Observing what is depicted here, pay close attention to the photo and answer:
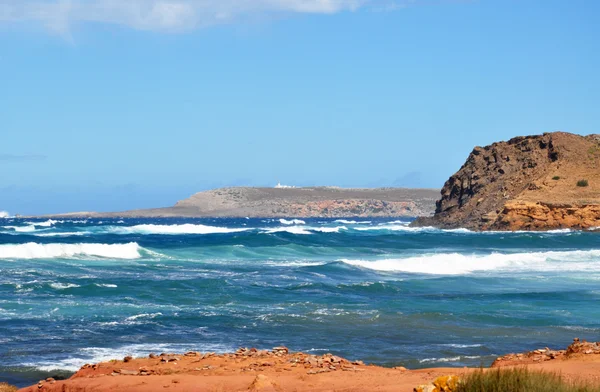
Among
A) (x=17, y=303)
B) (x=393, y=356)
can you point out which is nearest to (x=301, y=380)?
(x=393, y=356)

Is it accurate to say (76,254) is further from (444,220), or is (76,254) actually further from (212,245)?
(444,220)

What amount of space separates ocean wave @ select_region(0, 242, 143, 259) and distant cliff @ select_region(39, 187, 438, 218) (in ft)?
361

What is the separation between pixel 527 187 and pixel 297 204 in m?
92.0

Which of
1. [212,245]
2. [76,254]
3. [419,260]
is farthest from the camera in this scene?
[212,245]

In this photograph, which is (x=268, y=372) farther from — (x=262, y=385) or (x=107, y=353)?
(x=107, y=353)

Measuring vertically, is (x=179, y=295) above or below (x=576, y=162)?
below

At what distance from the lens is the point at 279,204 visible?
509 feet

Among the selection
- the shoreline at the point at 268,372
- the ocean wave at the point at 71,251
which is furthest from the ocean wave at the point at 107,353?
the ocean wave at the point at 71,251

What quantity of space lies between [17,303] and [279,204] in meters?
137

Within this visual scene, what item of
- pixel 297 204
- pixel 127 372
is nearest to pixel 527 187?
pixel 127 372

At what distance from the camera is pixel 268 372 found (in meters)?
10.2

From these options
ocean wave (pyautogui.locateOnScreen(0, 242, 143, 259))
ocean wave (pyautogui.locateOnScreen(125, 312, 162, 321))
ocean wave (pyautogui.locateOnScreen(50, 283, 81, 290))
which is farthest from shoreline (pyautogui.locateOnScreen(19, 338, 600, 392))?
ocean wave (pyautogui.locateOnScreen(0, 242, 143, 259))

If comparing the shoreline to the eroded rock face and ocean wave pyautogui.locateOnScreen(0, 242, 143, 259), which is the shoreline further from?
ocean wave pyautogui.locateOnScreen(0, 242, 143, 259)

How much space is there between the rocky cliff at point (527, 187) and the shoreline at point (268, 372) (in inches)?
1968
